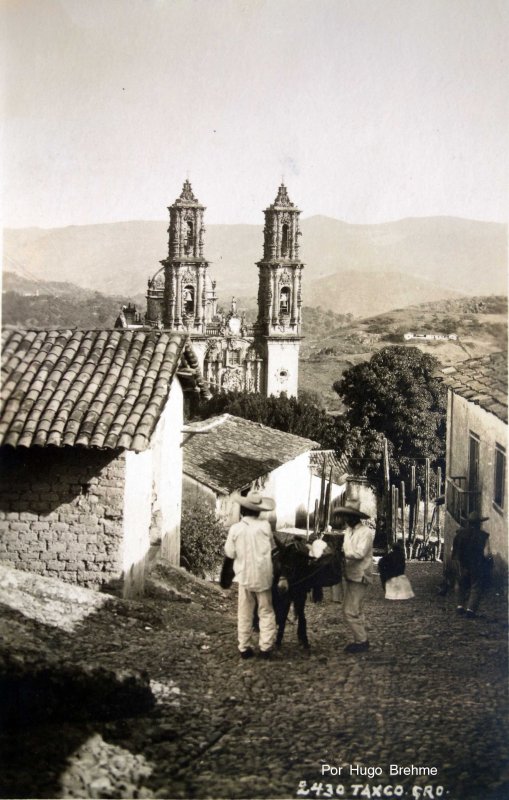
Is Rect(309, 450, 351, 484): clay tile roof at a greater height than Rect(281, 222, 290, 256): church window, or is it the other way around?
Rect(281, 222, 290, 256): church window

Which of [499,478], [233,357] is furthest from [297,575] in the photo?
[233,357]

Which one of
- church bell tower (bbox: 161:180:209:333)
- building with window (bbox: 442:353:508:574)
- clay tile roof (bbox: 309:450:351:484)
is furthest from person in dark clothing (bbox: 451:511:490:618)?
church bell tower (bbox: 161:180:209:333)

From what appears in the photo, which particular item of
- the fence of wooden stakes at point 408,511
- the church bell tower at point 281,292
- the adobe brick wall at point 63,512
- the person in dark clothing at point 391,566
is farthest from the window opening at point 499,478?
the adobe brick wall at point 63,512

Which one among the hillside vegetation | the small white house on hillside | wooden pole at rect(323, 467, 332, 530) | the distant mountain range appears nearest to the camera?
the hillside vegetation

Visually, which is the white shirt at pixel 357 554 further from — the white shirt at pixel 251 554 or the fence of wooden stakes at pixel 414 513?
the fence of wooden stakes at pixel 414 513

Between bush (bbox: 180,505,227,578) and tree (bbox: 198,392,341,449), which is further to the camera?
bush (bbox: 180,505,227,578)

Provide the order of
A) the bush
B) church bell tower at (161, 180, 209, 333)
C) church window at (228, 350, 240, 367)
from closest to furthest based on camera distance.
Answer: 1. church bell tower at (161, 180, 209, 333)
2. the bush
3. church window at (228, 350, 240, 367)

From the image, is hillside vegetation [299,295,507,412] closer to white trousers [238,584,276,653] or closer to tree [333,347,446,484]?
tree [333,347,446,484]

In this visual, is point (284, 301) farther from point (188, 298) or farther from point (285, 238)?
point (188, 298)
